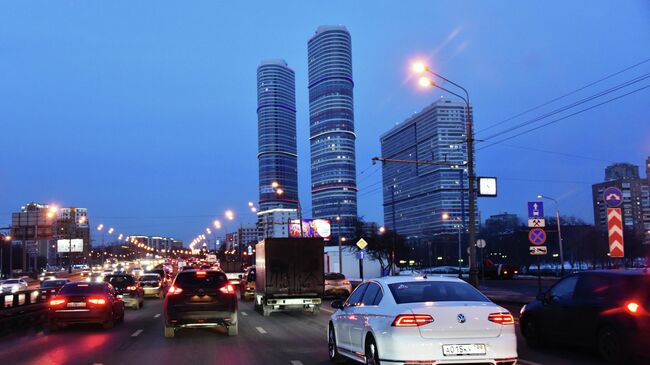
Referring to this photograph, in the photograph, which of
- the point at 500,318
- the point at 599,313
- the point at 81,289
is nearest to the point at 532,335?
the point at 599,313

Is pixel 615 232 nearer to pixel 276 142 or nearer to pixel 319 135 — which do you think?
pixel 319 135

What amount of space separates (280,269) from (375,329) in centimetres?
1625

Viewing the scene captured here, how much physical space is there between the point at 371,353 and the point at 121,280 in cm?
2382

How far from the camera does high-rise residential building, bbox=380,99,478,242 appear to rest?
40562mm

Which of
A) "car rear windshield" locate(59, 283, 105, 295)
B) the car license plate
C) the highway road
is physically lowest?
the highway road

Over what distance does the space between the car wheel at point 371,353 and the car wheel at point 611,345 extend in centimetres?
442

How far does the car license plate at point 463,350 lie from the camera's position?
314 inches

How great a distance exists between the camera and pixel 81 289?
18797 mm

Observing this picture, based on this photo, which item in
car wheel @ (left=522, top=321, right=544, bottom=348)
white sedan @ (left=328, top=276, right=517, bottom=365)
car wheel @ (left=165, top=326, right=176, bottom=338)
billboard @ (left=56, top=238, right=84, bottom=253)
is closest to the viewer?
white sedan @ (left=328, top=276, right=517, bottom=365)

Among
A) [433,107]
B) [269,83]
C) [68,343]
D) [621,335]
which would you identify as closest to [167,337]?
[68,343]

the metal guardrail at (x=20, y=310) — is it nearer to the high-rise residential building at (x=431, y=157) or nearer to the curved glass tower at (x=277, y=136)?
the high-rise residential building at (x=431, y=157)

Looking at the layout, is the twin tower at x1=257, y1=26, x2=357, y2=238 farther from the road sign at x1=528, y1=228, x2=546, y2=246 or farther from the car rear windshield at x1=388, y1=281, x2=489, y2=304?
the car rear windshield at x1=388, y1=281, x2=489, y2=304

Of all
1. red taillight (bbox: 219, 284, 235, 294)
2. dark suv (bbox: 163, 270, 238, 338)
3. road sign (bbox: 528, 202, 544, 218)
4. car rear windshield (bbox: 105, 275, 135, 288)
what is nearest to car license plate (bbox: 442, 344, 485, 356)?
dark suv (bbox: 163, 270, 238, 338)

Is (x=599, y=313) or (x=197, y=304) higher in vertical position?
(x=599, y=313)
